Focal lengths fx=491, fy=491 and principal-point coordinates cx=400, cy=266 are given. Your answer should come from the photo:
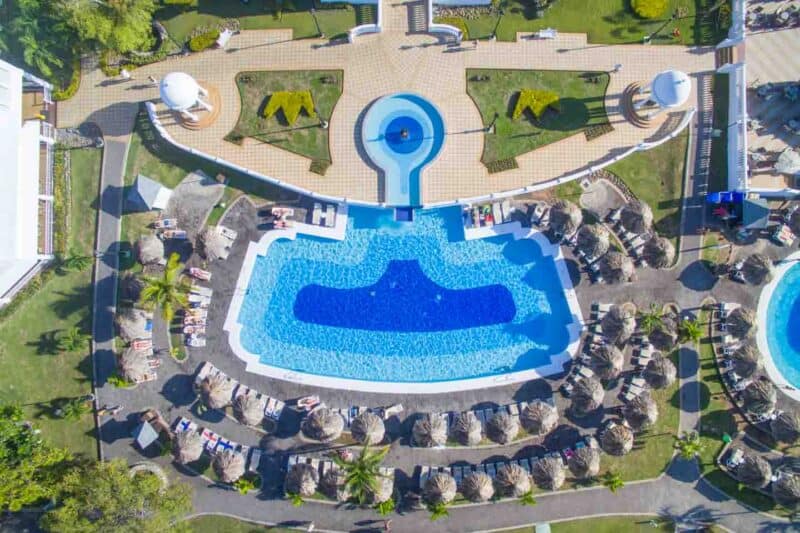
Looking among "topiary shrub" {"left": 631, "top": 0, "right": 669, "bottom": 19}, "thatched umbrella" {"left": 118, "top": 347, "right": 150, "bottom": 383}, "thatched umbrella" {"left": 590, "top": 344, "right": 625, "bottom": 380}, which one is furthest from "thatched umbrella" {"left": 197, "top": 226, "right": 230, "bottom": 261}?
"topiary shrub" {"left": 631, "top": 0, "right": 669, "bottom": 19}

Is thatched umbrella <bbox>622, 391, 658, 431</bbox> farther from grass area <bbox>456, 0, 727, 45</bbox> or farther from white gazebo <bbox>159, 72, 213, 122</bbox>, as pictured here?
white gazebo <bbox>159, 72, 213, 122</bbox>

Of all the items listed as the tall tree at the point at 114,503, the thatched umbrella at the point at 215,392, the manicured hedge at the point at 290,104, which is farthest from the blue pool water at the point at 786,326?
the tall tree at the point at 114,503

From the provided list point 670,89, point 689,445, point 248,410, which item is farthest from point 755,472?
point 248,410

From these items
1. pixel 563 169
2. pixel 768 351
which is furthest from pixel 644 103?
pixel 768 351

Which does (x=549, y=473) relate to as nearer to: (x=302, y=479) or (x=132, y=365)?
(x=302, y=479)

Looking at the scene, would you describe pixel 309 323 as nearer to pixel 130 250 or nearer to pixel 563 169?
pixel 130 250

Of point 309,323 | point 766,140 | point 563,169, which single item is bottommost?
point 309,323

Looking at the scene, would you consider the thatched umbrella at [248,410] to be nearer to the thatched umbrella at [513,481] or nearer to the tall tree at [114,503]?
the tall tree at [114,503]
